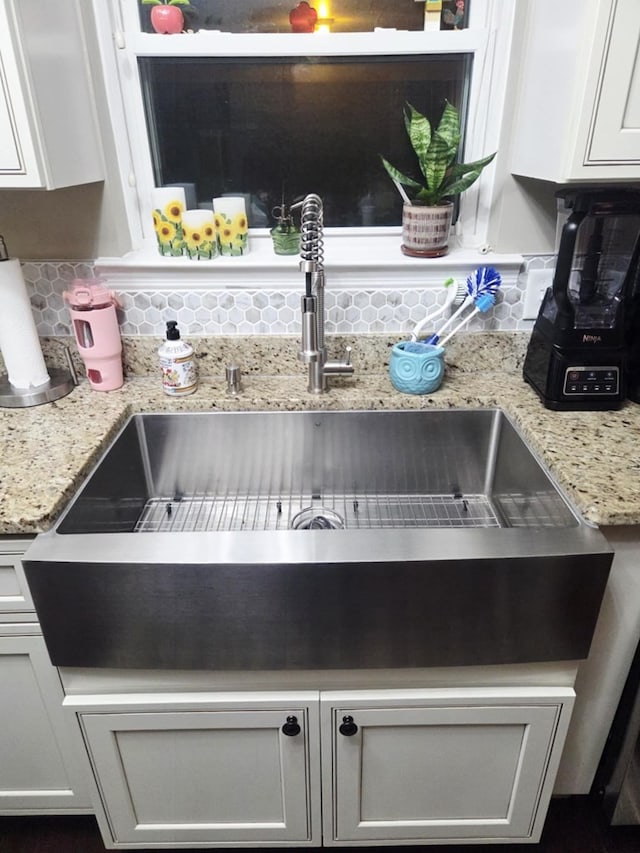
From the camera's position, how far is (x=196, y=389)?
4.66 feet

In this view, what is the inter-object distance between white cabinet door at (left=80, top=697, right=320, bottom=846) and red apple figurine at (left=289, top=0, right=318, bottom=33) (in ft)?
4.81

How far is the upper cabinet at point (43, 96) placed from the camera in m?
1.00

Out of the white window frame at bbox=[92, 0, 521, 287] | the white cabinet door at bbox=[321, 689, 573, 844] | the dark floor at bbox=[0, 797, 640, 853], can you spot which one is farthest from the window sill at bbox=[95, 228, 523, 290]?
the dark floor at bbox=[0, 797, 640, 853]

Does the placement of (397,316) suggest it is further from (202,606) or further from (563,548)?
(202,606)

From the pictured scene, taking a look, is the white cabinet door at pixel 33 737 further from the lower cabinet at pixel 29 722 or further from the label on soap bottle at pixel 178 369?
the label on soap bottle at pixel 178 369

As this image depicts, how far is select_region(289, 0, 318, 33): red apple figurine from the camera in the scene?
1317 millimetres

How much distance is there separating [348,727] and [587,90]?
1208 millimetres

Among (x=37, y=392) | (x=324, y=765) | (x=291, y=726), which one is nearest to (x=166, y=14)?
(x=37, y=392)

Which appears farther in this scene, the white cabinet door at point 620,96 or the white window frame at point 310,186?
the white window frame at point 310,186

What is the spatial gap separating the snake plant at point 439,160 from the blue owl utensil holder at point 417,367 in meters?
0.34

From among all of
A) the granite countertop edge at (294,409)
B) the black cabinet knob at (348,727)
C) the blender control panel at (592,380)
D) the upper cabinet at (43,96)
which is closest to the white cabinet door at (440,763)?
the black cabinet knob at (348,727)

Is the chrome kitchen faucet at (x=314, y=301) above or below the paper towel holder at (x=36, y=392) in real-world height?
above

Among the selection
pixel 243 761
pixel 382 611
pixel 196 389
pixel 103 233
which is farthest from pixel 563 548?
pixel 103 233

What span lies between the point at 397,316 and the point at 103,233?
2.51 feet
